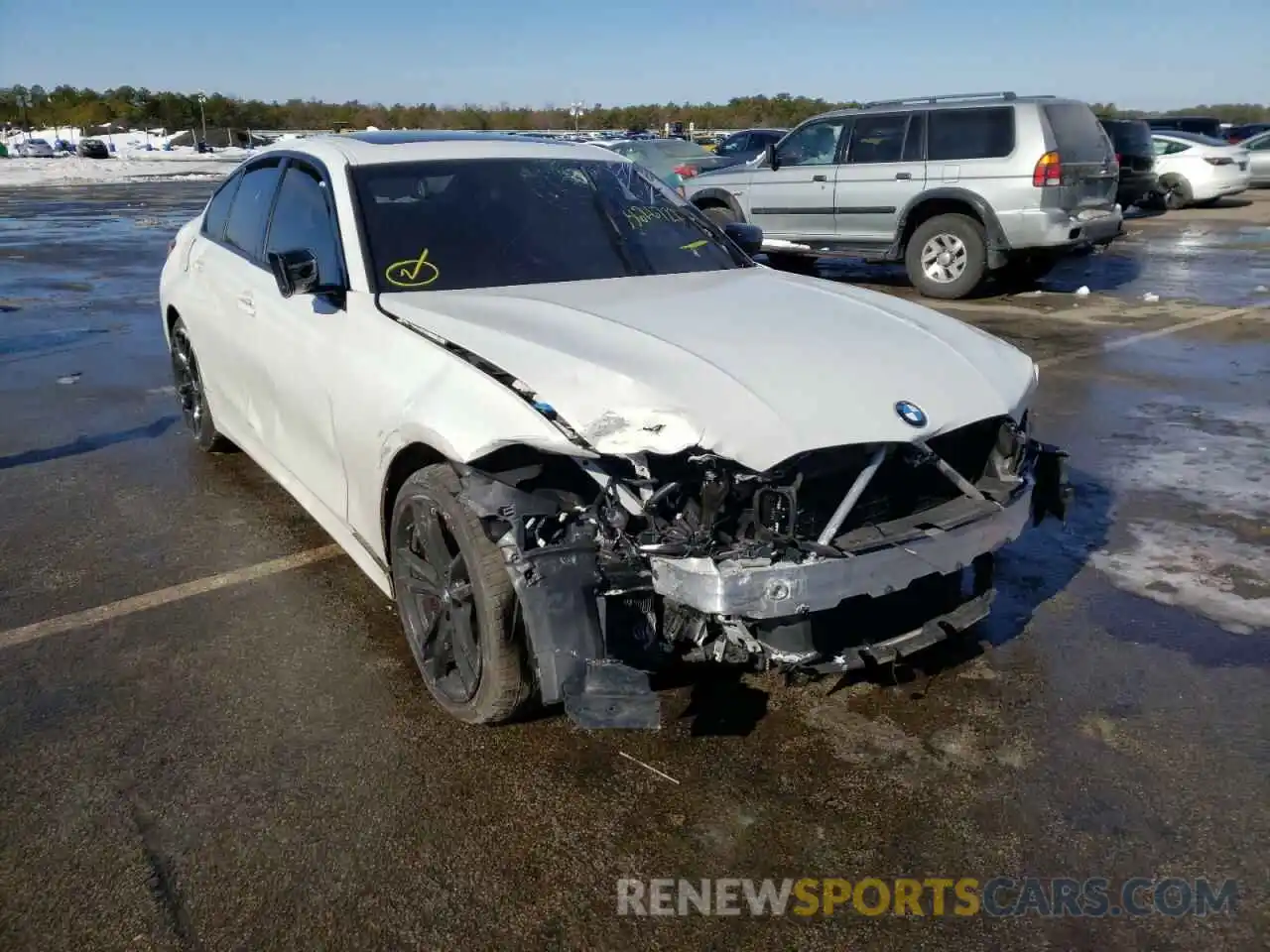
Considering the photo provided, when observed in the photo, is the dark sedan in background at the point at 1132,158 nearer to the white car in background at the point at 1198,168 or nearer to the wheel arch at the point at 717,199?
the white car in background at the point at 1198,168

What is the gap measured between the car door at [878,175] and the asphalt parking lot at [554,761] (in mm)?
6908

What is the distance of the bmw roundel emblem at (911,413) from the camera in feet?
9.51

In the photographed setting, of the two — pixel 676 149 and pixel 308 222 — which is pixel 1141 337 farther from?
pixel 676 149

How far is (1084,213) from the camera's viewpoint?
10.7 m

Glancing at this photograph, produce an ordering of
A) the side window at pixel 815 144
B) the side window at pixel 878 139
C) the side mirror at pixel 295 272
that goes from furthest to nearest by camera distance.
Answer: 1. the side window at pixel 815 144
2. the side window at pixel 878 139
3. the side mirror at pixel 295 272

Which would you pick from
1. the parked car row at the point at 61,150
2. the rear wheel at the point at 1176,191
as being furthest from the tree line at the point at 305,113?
the rear wheel at the point at 1176,191

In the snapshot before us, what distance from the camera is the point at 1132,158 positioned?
17.1 meters

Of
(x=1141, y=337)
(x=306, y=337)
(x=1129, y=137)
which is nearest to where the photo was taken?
(x=306, y=337)

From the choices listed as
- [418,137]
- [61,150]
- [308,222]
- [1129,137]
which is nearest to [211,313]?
[308,222]

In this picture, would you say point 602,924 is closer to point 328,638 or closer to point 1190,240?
point 328,638

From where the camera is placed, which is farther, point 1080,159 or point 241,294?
point 1080,159

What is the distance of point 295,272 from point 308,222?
2.05 ft

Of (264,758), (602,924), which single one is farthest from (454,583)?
(602,924)

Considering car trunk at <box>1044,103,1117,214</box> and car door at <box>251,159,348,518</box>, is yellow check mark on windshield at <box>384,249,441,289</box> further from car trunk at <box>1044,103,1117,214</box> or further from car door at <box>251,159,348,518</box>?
car trunk at <box>1044,103,1117,214</box>
